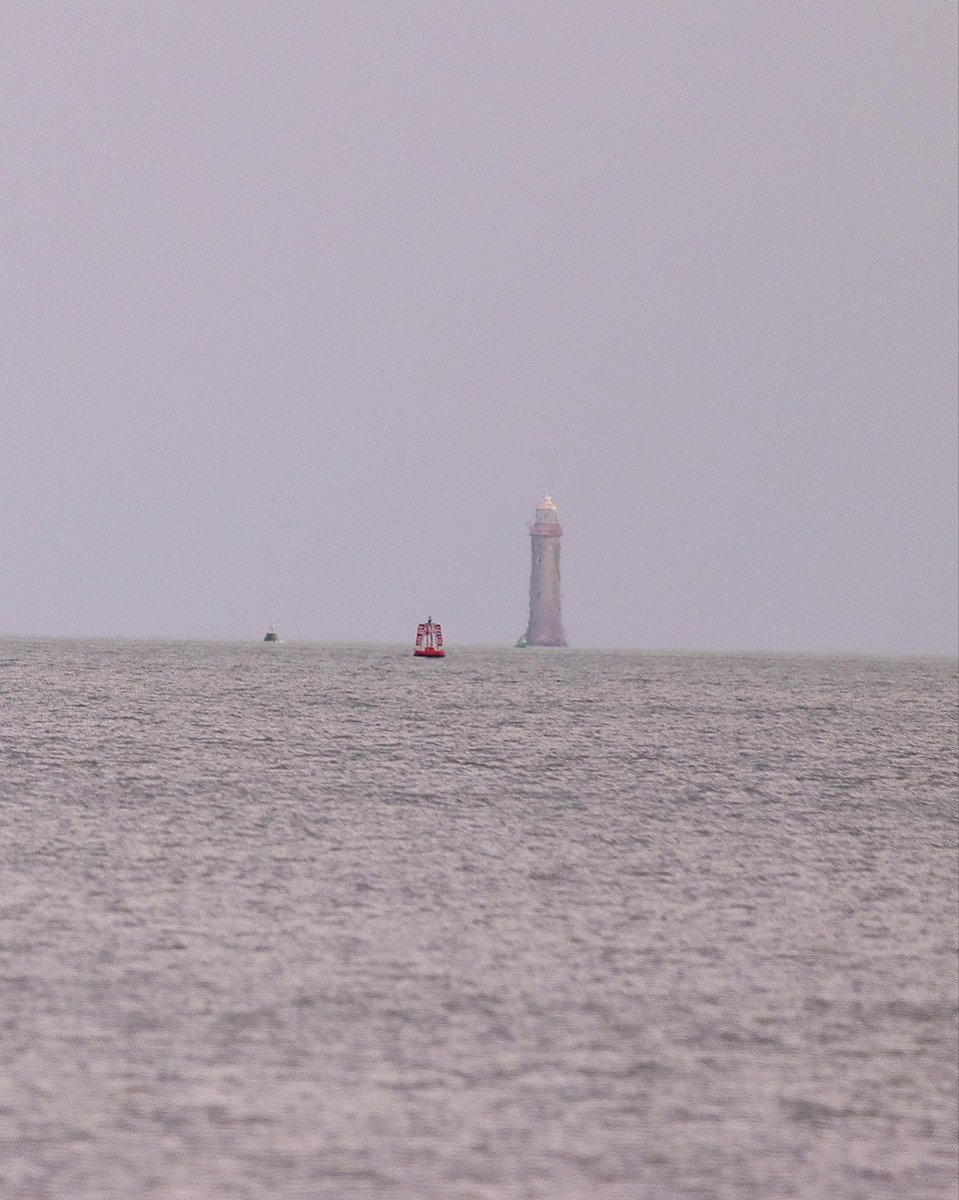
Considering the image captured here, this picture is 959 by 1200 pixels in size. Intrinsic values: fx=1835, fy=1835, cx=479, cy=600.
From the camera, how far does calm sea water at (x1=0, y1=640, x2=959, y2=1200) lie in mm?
11883

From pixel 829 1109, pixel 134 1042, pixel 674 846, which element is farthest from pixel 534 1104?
pixel 674 846

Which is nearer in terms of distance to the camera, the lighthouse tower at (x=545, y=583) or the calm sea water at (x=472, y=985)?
the calm sea water at (x=472, y=985)

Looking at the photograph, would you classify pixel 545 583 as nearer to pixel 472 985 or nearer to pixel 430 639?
pixel 430 639

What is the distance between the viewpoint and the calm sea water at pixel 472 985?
11.9 meters

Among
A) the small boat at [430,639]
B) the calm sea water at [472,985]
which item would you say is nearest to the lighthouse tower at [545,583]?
the small boat at [430,639]

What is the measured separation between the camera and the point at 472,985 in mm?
17719

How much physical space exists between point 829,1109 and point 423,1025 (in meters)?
3.91

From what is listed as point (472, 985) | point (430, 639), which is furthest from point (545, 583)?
point (472, 985)

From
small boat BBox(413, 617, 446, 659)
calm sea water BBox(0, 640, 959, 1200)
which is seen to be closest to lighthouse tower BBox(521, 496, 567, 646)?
small boat BBox(413, 617, 446, 659)

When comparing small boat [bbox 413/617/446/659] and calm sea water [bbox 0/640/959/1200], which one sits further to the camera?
small boat [bbox 413/617/446/659]

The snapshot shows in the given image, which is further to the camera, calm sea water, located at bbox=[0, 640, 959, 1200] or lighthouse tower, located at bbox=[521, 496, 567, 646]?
lighthouse tower, located at bbox=[521, 496, 567, 646]

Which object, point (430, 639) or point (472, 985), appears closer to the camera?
point (472, 985)

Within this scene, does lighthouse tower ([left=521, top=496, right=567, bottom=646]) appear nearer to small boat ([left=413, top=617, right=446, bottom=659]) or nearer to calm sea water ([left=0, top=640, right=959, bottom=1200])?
small boat ([left=413, top=617, right=446, bottom=659])

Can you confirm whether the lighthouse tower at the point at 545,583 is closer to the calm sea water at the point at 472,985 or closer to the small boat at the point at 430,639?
the small boat at the point at 430,639
